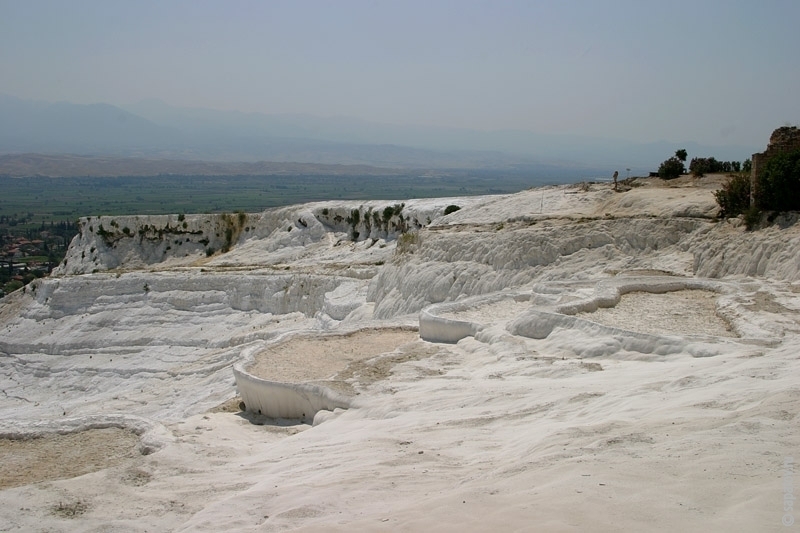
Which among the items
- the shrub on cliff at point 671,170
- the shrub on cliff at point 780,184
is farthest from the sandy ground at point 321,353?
the shrub on cliff at point 671,170

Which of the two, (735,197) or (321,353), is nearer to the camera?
(321,353)

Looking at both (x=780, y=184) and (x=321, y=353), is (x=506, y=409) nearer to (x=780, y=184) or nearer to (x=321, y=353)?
(x=321, y=353)

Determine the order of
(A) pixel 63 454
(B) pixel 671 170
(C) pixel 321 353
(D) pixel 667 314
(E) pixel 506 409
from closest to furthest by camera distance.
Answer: (E) pixel 506 409
(A) pixel 63 454
(D) pixel 667 314
(C) pixel 321 353
(B) pixel 671 170

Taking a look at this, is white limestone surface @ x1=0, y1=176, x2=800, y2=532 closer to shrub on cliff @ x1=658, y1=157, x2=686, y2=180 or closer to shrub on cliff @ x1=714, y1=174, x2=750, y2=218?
shrub on cliff @ x1=714, y1=174, x2=750, y2=218

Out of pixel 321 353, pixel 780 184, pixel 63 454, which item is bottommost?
pixel 63 454

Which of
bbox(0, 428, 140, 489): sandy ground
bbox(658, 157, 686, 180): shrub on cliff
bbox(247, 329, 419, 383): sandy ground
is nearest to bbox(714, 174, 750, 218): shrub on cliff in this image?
bbox(658, 157, 686, 180): shrub on cliff

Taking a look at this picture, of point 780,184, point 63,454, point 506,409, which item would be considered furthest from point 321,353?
point 780,184

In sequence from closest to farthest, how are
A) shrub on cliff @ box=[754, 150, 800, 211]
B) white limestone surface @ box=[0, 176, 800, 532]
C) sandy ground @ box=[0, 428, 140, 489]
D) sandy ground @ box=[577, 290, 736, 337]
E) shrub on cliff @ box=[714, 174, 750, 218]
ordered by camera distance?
white limestone surface @ box=[0, 176, 800, 532] < sandy ground @ box=[0, 428, 140, 489] < sandy ground @ box=[577, 290, 736, 337] < shrub on cliff @ box=[754, 150, 800, 211] < shrub on cliff @ box=[714, 174, 750, 218]

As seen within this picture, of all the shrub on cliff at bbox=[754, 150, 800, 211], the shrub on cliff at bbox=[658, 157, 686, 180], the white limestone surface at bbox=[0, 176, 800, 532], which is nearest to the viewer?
the white limestone surface at bbox=[0, 176, 800, 532]

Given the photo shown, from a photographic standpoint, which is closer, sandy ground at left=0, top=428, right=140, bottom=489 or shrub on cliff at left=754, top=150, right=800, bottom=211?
sandy ground at left=0, top=428, right=140, bottom=489

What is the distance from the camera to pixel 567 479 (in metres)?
6.25

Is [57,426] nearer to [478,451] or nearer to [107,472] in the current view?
[107,472]

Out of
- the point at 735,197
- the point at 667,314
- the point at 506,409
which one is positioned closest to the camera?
the point at 506,409

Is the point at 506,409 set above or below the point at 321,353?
above
